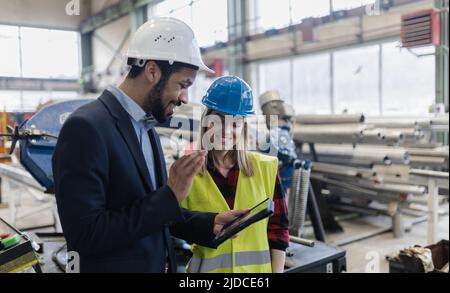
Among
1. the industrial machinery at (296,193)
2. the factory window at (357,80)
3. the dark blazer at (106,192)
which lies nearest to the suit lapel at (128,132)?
the dark blazer at (106,192)

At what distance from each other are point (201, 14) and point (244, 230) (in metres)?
0.51

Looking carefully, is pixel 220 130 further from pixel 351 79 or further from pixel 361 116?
pixel 351 79

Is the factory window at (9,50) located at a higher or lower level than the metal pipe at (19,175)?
higher

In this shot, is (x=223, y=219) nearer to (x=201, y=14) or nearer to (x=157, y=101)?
(x=157, y=101)

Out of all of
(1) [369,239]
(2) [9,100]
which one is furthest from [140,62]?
(1) [369,239]

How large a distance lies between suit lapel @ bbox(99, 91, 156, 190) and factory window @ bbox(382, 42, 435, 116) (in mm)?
4206

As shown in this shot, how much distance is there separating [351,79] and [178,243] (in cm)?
415

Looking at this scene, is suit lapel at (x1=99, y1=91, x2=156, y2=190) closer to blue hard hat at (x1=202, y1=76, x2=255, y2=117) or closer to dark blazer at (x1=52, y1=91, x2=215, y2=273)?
dark blazer at (x1=52, y1=91, x2=215, y2=273)

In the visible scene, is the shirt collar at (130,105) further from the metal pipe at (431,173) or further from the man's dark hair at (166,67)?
the metal pipe at (431,173)

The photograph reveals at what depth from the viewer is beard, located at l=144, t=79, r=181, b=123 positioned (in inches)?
28.9

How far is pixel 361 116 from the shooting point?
2.78 metres

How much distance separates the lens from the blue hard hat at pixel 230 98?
0.87 m

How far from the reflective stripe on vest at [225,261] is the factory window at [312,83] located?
4.53 meters
